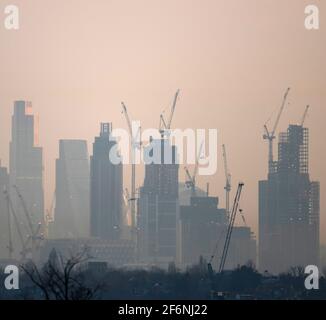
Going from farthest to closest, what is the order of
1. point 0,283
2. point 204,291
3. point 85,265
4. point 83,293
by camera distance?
1. point 85,265
2. point 204,291
3. point 0,283
4. point 83,293

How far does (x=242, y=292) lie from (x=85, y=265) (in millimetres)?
27158

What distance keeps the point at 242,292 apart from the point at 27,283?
21078 millimetres

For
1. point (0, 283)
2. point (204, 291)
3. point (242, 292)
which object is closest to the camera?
point (0, 283)

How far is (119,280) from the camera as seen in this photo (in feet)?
484
